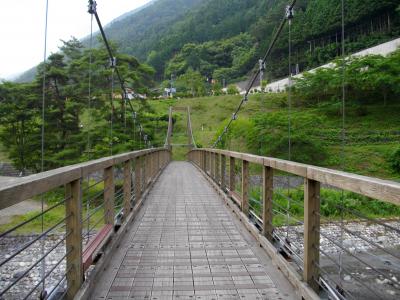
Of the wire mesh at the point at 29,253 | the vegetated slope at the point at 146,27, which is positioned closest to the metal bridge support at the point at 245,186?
the wire mesh at the point at 29,253

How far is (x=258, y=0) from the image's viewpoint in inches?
2571

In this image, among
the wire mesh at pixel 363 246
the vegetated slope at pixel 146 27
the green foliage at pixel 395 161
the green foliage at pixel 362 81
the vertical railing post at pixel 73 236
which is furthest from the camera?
the vegetated slope at pixel 146 27

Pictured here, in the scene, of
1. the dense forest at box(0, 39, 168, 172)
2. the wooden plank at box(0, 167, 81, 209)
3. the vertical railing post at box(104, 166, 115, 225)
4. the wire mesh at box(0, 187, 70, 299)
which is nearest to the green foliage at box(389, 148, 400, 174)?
the dense forest at box(0, 39, 168, 172)

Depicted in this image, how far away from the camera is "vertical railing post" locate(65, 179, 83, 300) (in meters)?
1.59

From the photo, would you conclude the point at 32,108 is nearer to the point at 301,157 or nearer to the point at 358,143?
the point at 301,157

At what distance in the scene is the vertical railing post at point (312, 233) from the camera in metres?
1.67

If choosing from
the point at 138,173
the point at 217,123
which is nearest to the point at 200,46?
the point at 217,123

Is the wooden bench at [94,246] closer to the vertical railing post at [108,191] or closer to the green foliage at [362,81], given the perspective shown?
the vertical railing post at [108,191]

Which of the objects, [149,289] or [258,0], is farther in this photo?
[258,0]

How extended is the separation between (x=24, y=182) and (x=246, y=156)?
2254 millimetres

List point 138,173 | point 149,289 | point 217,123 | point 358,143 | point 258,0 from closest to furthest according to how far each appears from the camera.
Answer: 1. point 149,289
2. point 138,173
3. point 358,143
4. point 217,123
5. point 258,0

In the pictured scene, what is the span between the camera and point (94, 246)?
2.10m

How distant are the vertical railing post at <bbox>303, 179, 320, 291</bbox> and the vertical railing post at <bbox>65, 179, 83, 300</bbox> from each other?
1067 millimetres

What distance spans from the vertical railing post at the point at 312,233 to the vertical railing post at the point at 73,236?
1067 millimetres
